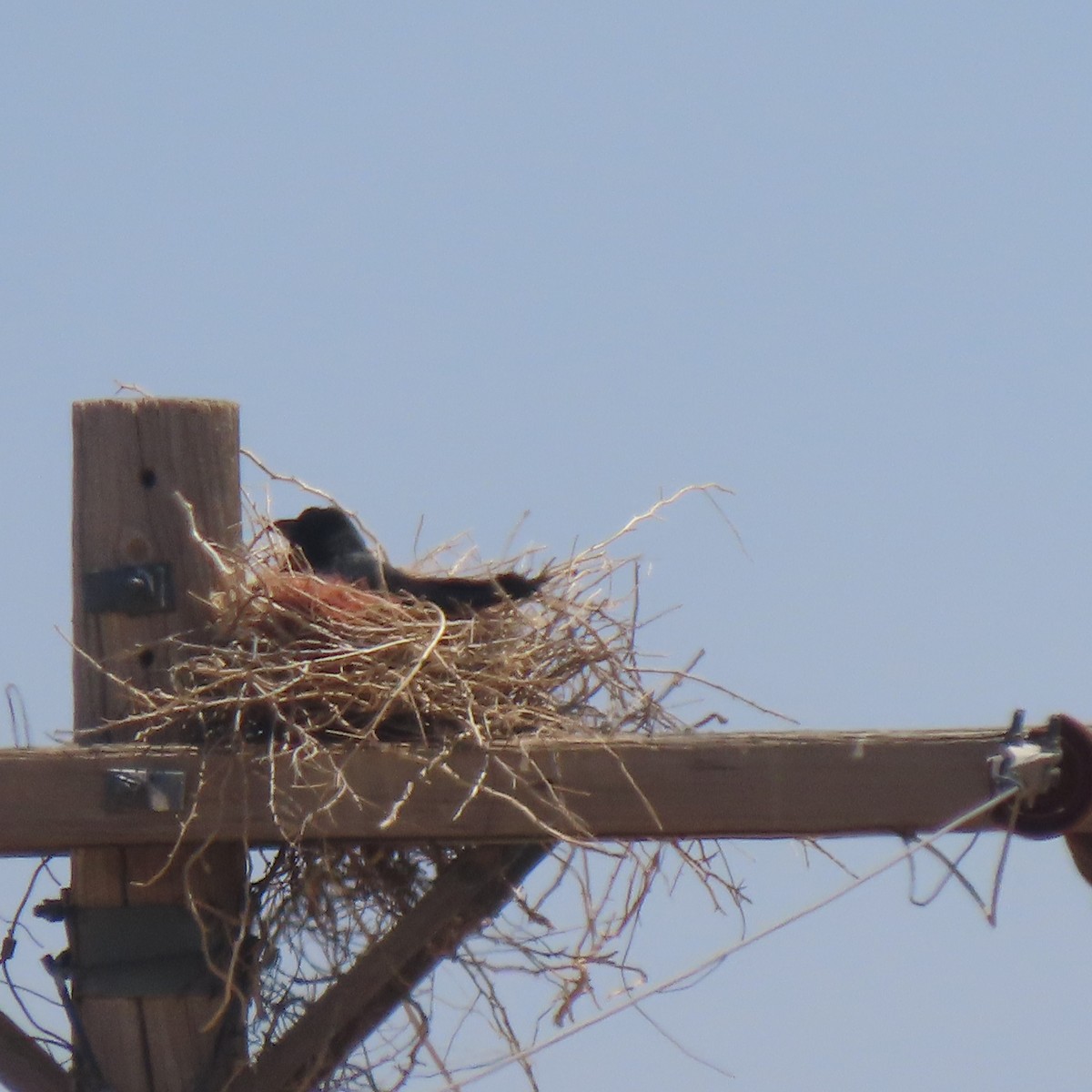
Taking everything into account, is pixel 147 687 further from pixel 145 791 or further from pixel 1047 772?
pixel 1047 772

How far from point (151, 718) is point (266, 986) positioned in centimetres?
60

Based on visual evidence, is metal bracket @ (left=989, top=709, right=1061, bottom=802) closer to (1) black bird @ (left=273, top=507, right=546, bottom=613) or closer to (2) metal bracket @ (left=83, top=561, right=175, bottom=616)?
(1) black bird @ (left=273, top=507, right=546, bottom=613)

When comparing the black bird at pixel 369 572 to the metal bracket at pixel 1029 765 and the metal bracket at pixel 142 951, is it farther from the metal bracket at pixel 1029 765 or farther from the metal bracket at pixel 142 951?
the metal bracket at pixel 1029 765

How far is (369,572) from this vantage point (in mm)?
4410

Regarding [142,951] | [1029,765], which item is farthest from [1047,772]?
[142,951]

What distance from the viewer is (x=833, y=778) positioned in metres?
3.41

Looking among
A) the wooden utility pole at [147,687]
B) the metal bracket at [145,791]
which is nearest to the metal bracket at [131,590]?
the wooden utility pole at [147,687]

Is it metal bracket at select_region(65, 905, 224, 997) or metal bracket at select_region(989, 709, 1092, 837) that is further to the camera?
metal bracket at select_region(65, 905, 224, 997)

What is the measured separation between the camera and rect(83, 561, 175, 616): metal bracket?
370cm

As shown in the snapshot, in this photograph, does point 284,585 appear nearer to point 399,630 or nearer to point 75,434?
point 399,630

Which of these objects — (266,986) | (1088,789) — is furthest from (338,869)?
(1088,789)

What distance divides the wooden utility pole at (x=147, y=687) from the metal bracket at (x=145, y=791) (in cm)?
12

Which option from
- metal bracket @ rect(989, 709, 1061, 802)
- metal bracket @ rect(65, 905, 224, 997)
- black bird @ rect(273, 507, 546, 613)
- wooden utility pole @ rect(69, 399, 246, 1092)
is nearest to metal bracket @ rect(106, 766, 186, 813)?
wooden utility pole @ rect(69, 399, 246, 1092)

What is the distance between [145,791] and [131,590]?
436 mm
